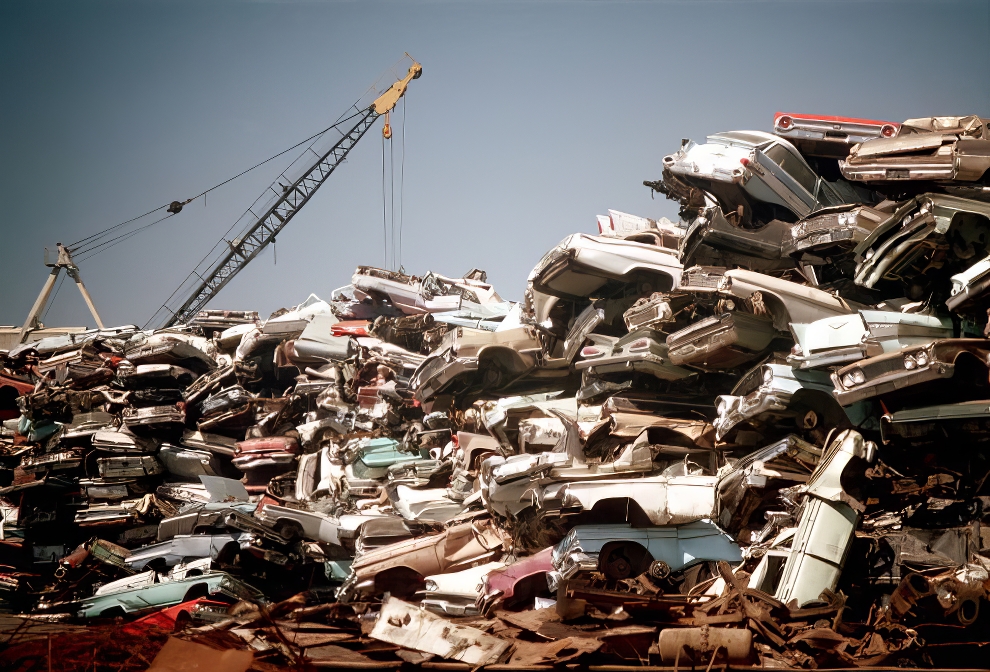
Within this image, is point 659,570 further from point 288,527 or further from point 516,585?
point 288,527

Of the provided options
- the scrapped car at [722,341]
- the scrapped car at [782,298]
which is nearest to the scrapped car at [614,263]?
the scrapped car at [722,341]

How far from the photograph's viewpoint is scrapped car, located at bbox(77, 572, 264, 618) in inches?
478

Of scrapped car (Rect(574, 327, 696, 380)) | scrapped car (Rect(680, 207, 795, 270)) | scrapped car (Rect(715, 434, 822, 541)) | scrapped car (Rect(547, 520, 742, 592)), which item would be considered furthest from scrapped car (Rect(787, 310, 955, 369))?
scrapped car (Rect(680, 207, 795, 270))

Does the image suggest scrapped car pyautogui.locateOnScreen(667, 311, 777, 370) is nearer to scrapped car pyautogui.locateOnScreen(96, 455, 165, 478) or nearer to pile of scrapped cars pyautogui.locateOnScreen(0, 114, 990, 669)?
pile of scrapped cars pyautogui.locateOnScreen(0, 114, 990, 669)

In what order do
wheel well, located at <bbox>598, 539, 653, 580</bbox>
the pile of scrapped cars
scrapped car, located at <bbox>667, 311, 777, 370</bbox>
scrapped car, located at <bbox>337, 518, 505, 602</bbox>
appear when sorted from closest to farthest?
the pile of scrapped cars, wheel well, located at <bbox>598, 539, 653, 580</bbox>, scrapped car, located at <bbox>667, 311, 777, 370</bbox>, scrapped car, located at <bbox>337, 518, 505, 602</bbox>

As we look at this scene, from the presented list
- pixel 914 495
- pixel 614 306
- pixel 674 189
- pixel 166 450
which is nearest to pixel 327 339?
pixel 166 450

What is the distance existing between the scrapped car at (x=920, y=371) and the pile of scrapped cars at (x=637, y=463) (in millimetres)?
21

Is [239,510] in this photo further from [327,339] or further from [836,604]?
[836,604]

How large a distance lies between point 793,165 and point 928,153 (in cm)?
265

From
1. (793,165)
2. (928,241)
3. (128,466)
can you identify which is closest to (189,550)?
(128,466)

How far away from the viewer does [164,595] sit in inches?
485

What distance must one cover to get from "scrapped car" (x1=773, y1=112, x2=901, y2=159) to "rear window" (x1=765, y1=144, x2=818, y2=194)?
44 centimetres

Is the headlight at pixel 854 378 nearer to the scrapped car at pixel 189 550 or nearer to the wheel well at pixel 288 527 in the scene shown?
the wheel well at pixel 288 527

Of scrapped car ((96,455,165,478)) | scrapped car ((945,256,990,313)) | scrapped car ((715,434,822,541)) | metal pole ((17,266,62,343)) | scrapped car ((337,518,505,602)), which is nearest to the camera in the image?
scrapped car ((945,256,990,313))
